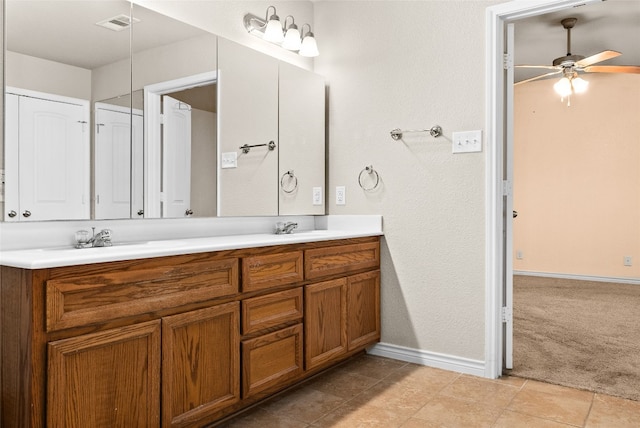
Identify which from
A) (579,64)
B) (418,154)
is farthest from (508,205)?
(579,64)

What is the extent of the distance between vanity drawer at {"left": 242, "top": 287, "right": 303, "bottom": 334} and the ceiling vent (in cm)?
129

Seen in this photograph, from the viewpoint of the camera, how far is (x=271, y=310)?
209 centimetres

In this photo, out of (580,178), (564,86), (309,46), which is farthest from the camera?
(580,178)

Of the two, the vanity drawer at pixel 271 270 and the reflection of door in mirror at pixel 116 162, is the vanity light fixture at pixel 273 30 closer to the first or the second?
the reflection of door in mirror at pixel 116 162

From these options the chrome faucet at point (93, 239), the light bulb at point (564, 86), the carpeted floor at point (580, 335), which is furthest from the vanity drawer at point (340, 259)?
the light bulb at point (564, 86)

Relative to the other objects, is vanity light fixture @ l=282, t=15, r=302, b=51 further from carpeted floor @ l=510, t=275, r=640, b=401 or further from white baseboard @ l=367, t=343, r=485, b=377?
carpeted floor @ l=510, t=275, r=640, b=401

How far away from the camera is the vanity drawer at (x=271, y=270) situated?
1.98 meters

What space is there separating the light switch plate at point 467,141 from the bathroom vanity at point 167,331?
2.69ft

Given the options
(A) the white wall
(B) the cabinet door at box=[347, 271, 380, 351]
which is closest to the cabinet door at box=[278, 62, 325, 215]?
(A) the white wall

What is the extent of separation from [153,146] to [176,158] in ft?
0.47

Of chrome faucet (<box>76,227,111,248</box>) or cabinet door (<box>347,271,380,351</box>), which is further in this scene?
cabinet door (<box>347,271,380,351</box>)

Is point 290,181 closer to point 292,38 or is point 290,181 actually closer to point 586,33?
point 292,38

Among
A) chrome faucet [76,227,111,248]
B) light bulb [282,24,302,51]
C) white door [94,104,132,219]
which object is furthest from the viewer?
light bulb [282,24,302,51]

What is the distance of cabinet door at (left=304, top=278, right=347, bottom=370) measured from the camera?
2312mm
